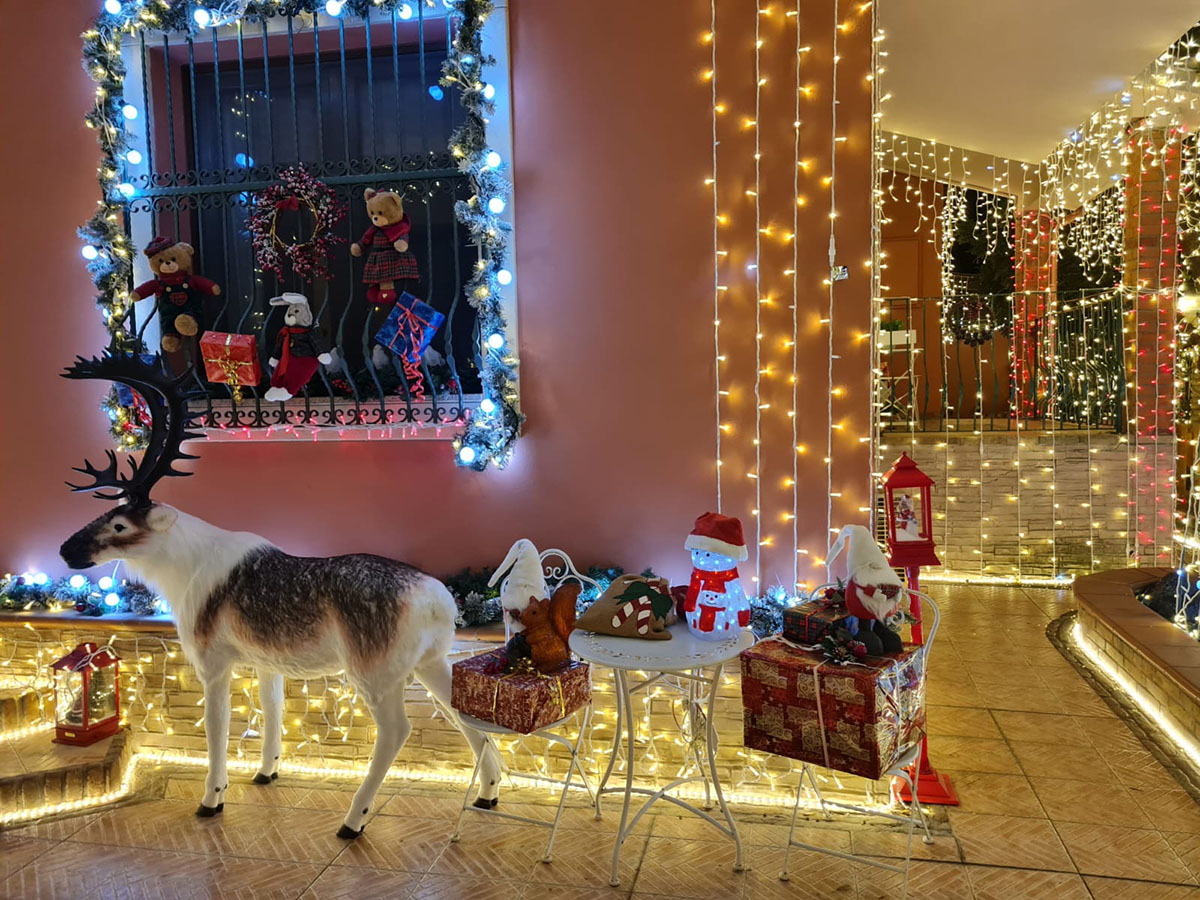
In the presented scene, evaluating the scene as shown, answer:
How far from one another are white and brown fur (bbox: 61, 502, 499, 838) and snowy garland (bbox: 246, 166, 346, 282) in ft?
4.69

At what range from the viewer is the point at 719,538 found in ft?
9.52

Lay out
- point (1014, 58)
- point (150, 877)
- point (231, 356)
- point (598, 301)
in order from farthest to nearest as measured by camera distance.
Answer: point (1014, 58), point (231, 356), point (598, 301), point (150, 877)

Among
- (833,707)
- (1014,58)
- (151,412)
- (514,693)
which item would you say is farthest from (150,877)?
(1014,58)

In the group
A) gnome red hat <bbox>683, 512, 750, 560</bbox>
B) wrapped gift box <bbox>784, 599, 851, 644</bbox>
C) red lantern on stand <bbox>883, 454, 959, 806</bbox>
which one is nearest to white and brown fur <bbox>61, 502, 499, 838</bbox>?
gnome red hat <bbox>683, 512, 750, 560</bbox>

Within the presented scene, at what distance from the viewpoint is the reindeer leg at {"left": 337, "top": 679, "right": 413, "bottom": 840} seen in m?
3.16

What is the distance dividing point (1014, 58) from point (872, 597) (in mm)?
5443

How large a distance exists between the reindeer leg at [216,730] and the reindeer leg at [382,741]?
0.54m

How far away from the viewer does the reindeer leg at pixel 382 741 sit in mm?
3162

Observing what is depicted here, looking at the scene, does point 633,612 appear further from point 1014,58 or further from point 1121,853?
point 1014,58

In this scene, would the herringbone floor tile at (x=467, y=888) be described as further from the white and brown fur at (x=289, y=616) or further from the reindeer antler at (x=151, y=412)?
the reindeer antler at (x=151, y=412)

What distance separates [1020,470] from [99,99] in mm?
6746

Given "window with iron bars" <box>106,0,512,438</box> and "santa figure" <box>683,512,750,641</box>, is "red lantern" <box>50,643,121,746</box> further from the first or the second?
"santa figure" <box>683,512,750,641</box>

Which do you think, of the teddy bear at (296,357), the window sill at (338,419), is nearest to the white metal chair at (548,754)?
the window sill at (338,419)

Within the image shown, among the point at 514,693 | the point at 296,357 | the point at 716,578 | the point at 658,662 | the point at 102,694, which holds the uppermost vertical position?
the point at 296,357
